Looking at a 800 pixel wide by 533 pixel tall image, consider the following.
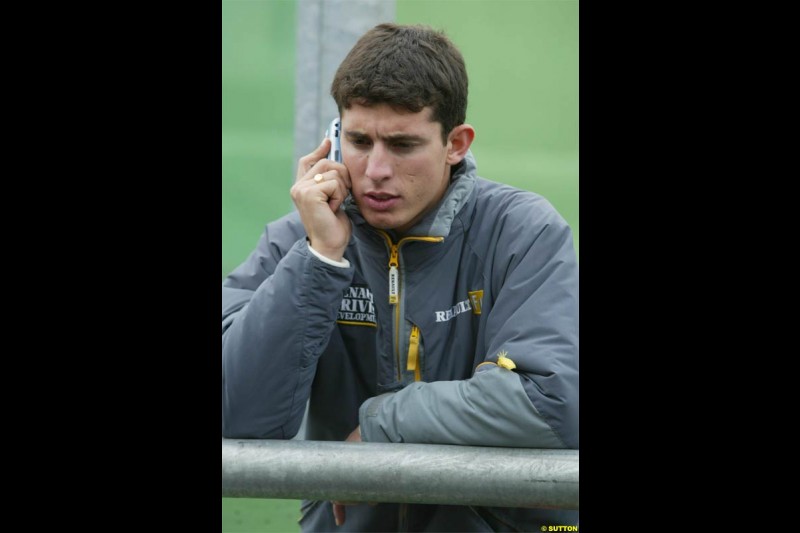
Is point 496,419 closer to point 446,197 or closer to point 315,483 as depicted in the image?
point 315,483

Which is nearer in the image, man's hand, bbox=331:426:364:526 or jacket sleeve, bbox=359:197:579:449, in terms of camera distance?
jacket sleeve, bbox=359:197:579:449

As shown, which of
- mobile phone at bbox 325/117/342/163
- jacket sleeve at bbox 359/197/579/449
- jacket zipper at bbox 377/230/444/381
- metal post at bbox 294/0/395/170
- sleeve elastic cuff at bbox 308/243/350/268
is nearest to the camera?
jacket sleeve at bbox 359/197/579/449

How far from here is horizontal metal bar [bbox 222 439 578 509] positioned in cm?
154

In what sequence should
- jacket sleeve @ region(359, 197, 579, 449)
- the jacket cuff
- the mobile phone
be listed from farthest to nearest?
1. the mobile phone
2. the jacket cuff
3. jacket sleeve @ region(359, 197, 579, 449)

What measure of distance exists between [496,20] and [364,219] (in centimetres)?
206

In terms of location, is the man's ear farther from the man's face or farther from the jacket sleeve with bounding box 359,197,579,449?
the jacket sleeve with bounding box 359,197,579,449

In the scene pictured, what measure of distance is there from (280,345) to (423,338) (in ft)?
1.28

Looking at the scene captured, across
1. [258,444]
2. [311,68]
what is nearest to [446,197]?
[311,68]

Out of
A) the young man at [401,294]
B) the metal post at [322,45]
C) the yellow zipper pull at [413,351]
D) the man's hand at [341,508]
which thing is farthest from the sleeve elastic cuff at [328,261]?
the metal post at [322,45]

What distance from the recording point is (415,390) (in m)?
2.09

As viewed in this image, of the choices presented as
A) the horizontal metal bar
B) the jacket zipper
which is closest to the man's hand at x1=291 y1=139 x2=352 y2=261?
the jacket zipper

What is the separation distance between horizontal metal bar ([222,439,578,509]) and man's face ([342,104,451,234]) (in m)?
0.92

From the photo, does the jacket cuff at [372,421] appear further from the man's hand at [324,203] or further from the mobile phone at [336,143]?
the mobile phone at [336,143]

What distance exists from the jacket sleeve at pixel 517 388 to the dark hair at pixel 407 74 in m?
0.50
